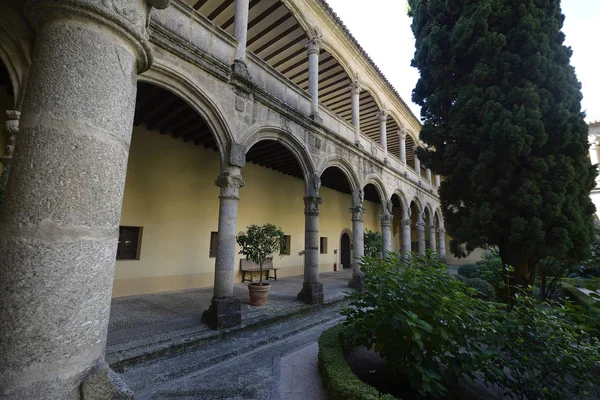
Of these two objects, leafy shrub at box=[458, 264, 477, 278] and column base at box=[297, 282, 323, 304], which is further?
leafy shrub at box=[458, 264, 477, 278]

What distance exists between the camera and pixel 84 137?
1.30 m

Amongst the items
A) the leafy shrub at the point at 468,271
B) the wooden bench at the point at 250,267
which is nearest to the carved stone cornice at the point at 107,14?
the wooden bench at the point at 250,267

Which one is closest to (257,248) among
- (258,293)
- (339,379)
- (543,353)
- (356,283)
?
(258,293)

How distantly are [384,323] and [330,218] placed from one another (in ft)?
34.8

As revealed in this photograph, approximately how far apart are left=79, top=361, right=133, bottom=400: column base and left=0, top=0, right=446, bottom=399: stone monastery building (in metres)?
0.04

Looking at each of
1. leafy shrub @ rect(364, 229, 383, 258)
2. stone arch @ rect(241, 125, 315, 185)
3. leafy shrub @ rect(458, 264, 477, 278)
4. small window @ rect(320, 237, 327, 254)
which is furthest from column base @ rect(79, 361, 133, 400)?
small window @ rect(320, 237, 327, 254)

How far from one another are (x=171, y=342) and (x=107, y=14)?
3772 millimetres

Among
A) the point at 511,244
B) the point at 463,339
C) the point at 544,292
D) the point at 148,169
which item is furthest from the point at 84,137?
the point at 544,292

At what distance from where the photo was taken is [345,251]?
14.7 metres

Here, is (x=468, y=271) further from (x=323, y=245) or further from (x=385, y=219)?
(x=323, y=245)

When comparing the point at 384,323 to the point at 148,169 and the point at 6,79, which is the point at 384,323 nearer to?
the point at 148,169

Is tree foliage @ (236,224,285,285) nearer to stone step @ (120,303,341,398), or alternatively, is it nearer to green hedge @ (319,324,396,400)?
stone step @ (120,303,341,398)

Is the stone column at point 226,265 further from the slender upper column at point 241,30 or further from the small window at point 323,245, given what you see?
the small window at point 323,245

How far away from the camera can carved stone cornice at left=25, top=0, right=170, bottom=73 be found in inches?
53.2
